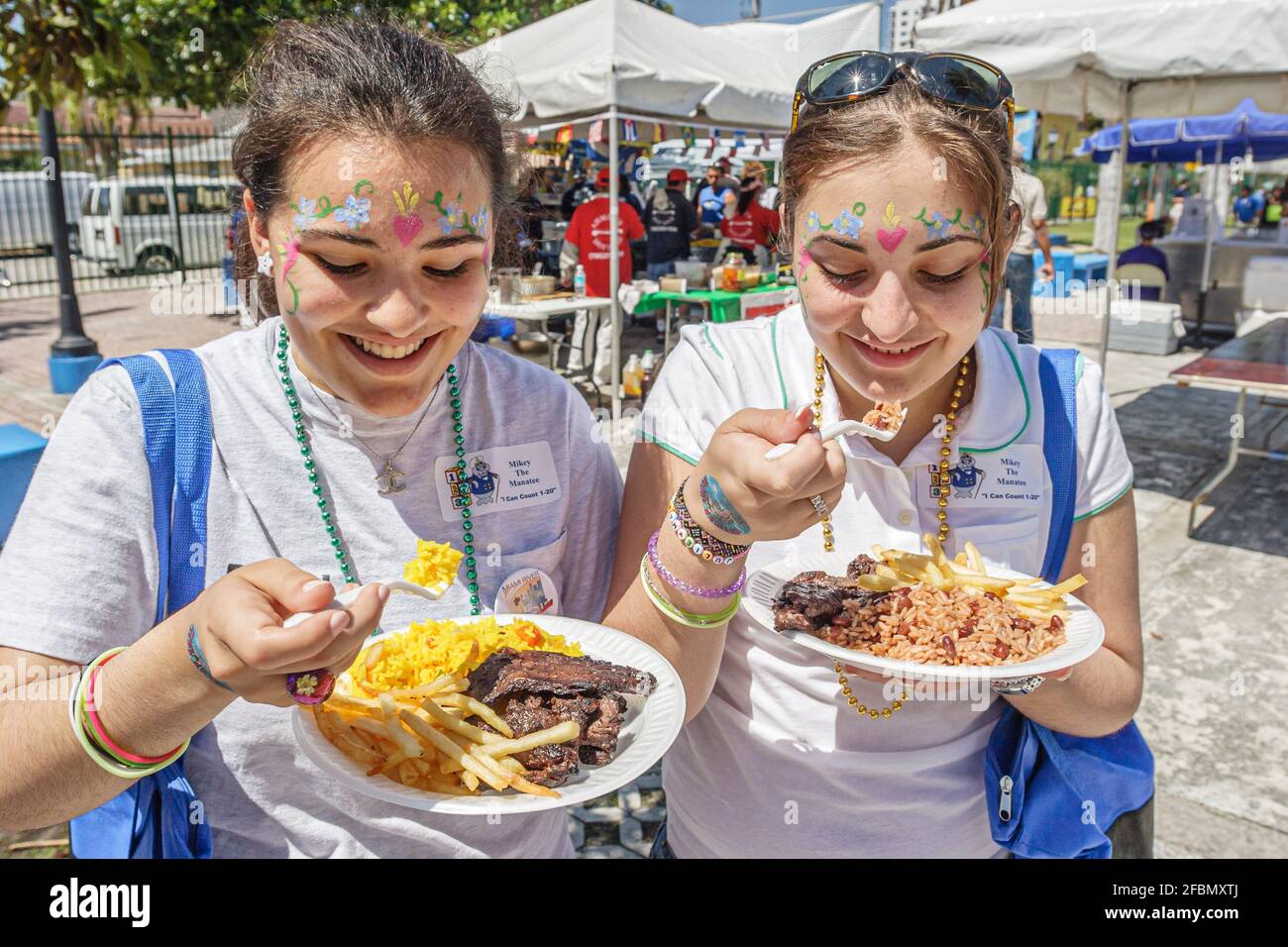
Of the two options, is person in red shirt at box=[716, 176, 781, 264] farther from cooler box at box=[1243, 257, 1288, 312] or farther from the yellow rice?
the yellow rice

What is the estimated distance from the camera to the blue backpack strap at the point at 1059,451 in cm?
189

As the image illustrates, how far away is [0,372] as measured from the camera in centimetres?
1235

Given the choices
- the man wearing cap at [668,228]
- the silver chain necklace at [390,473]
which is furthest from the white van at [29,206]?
the silver chain necklace at [390,473]

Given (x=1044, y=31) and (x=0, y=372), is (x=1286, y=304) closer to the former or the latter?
(x=1044, y=31)

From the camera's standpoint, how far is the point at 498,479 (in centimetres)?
186

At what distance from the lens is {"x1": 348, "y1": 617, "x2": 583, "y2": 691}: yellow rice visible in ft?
5.36

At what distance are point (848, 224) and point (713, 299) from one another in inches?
342

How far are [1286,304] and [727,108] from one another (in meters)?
9.28

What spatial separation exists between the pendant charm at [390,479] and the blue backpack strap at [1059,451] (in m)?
Answer: 1.33

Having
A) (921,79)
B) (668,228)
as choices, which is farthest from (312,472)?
(668,228)

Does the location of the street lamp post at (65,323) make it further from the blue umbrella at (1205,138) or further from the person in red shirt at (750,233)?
the blue umbrella at (1205,138)

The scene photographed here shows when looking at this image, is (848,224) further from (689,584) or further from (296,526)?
(296,526)

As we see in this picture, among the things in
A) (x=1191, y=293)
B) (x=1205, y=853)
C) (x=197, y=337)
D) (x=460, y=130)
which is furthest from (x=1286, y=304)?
(x=197, y=337)

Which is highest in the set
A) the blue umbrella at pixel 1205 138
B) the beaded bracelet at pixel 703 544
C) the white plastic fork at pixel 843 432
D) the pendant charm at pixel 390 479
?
the blue umbrella at pixel 1205 138
